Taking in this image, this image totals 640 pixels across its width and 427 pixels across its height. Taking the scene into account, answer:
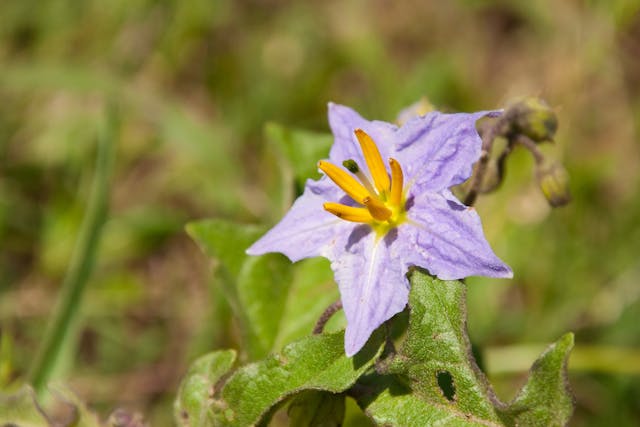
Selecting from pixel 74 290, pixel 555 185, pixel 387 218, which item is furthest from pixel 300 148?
pixel 74 290

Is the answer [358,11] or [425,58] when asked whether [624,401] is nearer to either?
[425,58]

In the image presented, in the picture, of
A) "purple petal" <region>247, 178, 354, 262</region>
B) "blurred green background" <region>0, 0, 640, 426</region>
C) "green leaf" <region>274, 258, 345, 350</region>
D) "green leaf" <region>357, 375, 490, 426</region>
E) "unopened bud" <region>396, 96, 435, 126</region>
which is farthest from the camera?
"blurred green background" <region>0, 0, 640, 426</region>

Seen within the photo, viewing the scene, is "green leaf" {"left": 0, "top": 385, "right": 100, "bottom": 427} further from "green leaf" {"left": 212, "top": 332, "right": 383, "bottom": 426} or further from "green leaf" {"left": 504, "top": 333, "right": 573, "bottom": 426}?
"green leaf" {"left": 504, "top": 333, "right": 573, "bottom": 426}

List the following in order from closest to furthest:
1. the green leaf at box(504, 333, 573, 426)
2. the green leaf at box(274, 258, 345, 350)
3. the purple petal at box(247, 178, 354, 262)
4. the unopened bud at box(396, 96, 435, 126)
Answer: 1. the green leaf at box(504, 333, 573, 426)
2. the purple petal at box(247, 178, 354, 262)
3. the green leaf at box(274, 258, 345, 350)
4. the unopened bud at box(396, 96, 435, 126)

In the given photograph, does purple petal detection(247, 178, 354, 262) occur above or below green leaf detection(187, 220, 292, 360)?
above

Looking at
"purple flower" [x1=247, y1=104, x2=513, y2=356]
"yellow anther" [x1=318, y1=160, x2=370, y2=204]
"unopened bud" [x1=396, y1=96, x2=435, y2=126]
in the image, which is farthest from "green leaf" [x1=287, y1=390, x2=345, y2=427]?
"unopened bud" [x1=396, y1=96, x2=435, y2=126]

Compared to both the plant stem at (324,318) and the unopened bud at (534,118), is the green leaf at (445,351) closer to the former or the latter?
the plant stem at (324,318)
